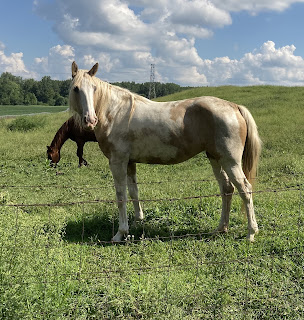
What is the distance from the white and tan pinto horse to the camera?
4.48 m

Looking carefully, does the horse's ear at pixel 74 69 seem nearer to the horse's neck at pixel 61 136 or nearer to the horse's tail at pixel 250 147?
the horse's tail at pixel 250 147

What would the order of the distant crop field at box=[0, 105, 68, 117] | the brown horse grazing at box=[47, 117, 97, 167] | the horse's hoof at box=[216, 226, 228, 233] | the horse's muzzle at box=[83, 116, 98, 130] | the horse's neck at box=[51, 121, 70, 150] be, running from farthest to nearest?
the distant crop field at box=[0, 105, 68, 117]
the horse's neck at box=[51, 121, 70, 150]
the brown horse grazing at box=[47, 117, 97, 167]
the horse's hoof at box=[216, 226, 228, 233]
the horse's muzzle at box=[83, 116, 98, 130]

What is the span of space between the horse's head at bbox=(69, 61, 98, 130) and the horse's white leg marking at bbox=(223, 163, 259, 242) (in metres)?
2.04

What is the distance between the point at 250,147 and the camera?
4.73 meters

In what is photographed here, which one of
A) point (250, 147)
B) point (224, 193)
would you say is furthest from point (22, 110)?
point (250, 147)

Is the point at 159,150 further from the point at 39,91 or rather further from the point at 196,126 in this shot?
→ the point at 39,91

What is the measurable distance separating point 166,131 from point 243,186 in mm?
1366

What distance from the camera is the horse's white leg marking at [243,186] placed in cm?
450

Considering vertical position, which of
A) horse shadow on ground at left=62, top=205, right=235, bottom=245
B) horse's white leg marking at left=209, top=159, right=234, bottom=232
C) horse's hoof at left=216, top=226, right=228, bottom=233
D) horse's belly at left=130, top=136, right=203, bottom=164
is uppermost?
horse's belly at left=130, top=136, right=203, bottom=164

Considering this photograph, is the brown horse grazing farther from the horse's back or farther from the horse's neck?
the horse's back

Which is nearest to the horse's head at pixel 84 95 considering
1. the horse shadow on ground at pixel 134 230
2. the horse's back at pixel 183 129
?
the horse's back at pixel 183 129

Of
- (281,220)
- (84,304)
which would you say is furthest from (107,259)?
(281,220)

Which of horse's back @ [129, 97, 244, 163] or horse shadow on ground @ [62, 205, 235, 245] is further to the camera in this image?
horse shadow on ground @ [62, 205, 235, 245]

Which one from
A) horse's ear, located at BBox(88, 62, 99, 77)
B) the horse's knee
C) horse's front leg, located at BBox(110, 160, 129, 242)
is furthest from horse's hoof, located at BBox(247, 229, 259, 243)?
horse's ear, located at BBox(88, 62, 99, 77)
